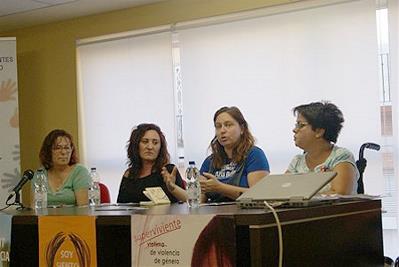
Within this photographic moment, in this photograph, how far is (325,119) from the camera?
9.61 feet

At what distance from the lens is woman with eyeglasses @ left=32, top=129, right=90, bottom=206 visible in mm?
3607

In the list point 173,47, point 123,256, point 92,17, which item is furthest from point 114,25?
point 123,256

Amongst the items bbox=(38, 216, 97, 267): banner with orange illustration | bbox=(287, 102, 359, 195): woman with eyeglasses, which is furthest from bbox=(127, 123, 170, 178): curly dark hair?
bbox=(38, 216, 97, 267): banner with orange illustration

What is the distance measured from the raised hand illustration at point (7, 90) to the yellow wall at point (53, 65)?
474 millimetres

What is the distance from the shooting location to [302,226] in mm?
1811

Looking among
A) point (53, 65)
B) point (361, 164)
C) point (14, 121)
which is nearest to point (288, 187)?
point (361, 164)

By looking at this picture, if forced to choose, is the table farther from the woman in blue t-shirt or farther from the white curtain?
the white curtain

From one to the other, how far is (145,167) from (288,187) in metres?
1.59

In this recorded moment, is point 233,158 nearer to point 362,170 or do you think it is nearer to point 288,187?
point 362,170

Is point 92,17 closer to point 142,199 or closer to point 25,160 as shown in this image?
point 25,160

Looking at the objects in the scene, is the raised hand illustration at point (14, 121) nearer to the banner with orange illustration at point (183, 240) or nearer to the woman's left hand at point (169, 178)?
the woman's left hand at point (169, 178)

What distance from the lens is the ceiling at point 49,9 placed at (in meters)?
4.76

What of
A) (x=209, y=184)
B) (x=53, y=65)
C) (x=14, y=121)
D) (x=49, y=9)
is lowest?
(x=209, y=184)

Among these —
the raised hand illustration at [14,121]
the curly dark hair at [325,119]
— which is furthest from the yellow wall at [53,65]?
the curly dark hair at [325,119]
